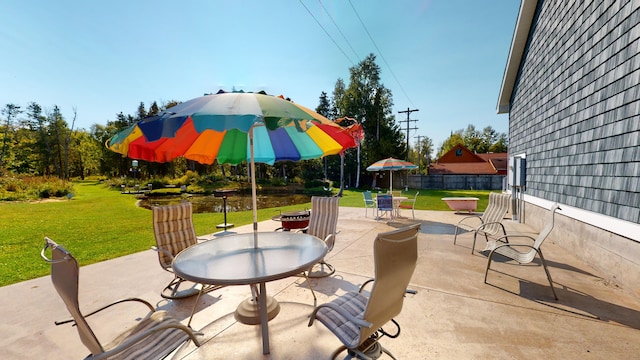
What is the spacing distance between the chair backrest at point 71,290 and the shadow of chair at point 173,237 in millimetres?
1792

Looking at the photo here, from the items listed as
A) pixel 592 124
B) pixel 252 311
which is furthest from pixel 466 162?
pixel 252 311

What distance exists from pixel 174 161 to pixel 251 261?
131 feet

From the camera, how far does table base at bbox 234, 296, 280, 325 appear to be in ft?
8.68

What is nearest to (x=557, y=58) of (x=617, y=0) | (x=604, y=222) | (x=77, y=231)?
(x=617, y=0)

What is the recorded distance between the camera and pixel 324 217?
4.34 metres

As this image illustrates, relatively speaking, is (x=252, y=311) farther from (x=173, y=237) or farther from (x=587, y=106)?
(x=587, y=106)

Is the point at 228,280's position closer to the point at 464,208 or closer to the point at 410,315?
the point at 410,315

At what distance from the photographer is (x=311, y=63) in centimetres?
1366

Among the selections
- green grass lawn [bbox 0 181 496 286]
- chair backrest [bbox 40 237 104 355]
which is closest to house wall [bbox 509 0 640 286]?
chair backrest [bbox 40 237 104 355]

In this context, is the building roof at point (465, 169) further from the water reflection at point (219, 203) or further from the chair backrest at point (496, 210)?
the chair backrest at point (496, 210)

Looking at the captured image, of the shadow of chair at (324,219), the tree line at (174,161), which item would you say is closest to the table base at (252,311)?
the shadow of chair at (324,219)

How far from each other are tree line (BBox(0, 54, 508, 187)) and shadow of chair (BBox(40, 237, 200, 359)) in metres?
16.9

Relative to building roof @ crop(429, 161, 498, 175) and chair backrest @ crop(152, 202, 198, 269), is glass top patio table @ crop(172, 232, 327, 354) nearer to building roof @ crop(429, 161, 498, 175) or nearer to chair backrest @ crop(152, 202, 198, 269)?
chair backrest @ crop(152, 202, 198, 269)

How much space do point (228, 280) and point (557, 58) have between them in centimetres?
828
